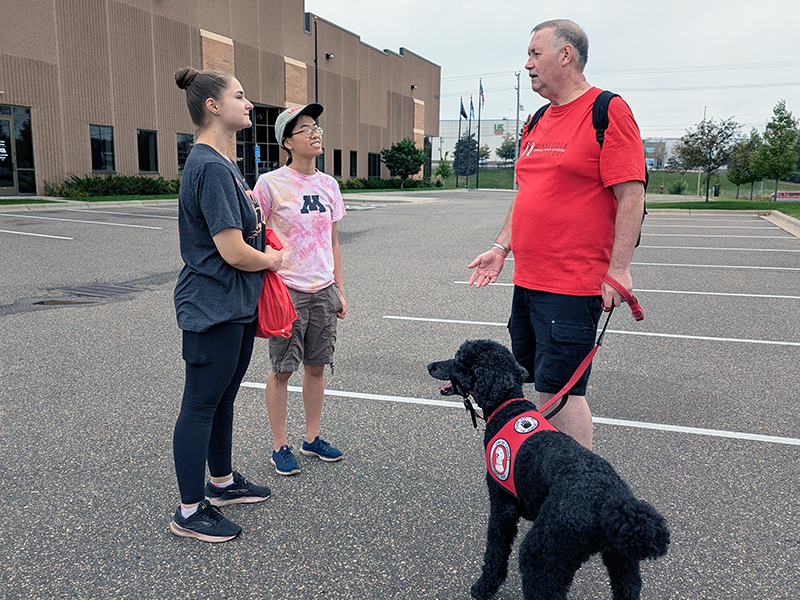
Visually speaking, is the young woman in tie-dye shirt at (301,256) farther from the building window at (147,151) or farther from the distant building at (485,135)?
the distant building at (485,135)

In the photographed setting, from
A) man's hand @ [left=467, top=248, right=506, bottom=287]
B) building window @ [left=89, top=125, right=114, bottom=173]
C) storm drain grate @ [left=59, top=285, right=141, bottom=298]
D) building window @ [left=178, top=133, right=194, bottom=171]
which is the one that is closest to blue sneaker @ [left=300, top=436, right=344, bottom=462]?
man's hand @ [left=467, top=248, right=506, bottom=287]

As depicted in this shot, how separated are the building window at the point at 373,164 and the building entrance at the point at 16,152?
27.1m

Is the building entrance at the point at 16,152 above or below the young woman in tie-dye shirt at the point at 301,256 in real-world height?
above

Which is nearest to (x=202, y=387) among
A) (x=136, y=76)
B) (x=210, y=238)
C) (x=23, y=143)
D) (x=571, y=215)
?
(x=210, y=238)

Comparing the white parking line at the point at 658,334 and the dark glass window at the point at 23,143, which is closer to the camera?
the white parking line at the point at 658,334

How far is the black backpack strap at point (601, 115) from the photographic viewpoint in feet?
8.25

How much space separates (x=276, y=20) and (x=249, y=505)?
35.6m

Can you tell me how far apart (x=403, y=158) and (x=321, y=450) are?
44874 millimetres

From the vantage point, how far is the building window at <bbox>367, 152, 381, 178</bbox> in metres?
46.6

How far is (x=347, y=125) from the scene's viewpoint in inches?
1684

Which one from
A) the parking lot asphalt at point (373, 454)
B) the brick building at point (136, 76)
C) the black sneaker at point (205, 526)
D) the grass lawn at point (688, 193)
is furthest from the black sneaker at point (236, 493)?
the grass lawn at point (688, 193)

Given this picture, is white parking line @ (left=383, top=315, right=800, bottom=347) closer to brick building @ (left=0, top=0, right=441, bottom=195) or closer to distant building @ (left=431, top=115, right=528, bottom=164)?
brick building @ (left=0, top=0, right=441, bottom=195)

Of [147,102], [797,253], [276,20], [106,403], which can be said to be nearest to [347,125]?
[276,20]

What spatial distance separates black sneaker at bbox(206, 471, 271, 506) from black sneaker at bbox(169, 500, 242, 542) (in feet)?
0.75
